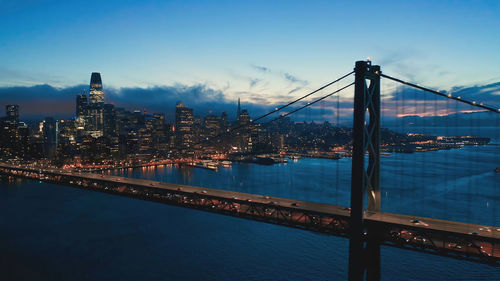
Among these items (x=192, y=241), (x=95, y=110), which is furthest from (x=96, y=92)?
(x=192, y=241)

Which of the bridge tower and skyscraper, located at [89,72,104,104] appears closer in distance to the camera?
the bridge tower

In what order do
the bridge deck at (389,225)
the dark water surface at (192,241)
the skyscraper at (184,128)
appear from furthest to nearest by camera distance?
the skyscraper at (184,128) < the dark water surface at (192,241) < the bridge deck at (389,225)

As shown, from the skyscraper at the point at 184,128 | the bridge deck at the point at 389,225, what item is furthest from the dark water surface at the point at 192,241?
the skyscraper at the point at 184,128

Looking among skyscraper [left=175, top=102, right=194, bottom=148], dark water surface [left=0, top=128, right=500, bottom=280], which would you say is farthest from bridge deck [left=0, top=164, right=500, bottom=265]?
skyscraper [left=175, top=102, right=194, bottom=148]

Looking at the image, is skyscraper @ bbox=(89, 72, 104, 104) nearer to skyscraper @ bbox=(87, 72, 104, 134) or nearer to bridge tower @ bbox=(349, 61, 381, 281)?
skyscraper @ bbox=(87, 72, 104, 134)

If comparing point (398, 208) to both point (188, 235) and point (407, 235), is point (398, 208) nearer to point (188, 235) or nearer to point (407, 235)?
point (188, 235)

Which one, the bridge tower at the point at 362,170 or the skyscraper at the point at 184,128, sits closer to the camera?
the bridge tower at the point at 362,170

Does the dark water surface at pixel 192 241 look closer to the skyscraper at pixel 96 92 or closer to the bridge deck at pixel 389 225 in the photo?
the bridge deck at pixel 389 225

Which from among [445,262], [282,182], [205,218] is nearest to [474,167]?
[282,182]
